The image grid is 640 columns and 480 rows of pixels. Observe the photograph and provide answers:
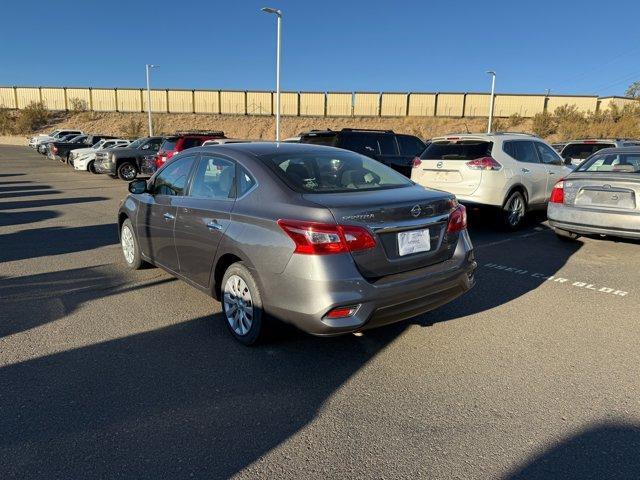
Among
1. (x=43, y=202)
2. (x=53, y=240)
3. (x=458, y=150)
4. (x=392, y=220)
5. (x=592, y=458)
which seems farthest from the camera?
(x=43, y=202)

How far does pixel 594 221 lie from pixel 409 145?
598 cm

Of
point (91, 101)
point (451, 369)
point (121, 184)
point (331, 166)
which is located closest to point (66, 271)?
point (331, 166)

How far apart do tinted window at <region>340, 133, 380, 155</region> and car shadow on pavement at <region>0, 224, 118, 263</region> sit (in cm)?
546

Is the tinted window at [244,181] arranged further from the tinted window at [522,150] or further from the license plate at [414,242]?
the tinted window at [522,150]

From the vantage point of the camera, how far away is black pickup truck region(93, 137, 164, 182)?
18.5 meters

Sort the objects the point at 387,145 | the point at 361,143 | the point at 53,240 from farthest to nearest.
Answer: the point at 387,145 < the point at 361,143 < the point at 53,240

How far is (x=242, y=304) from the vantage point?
12.7 feet

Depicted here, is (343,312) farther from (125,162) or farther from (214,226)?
(125,162)

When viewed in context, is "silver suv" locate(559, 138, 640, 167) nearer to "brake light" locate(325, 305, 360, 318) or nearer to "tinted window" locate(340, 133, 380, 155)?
"tinted window" locate(340, 133, 380, 155)

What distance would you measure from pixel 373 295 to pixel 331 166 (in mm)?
1440

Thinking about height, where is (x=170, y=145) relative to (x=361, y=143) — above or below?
below

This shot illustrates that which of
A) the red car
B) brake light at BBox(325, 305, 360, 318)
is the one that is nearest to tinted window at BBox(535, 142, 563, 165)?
brake light at BBox(325, 305, 360, 318)

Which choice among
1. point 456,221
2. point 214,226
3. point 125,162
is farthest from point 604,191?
point 125,162

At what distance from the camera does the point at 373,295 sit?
10.8ft
